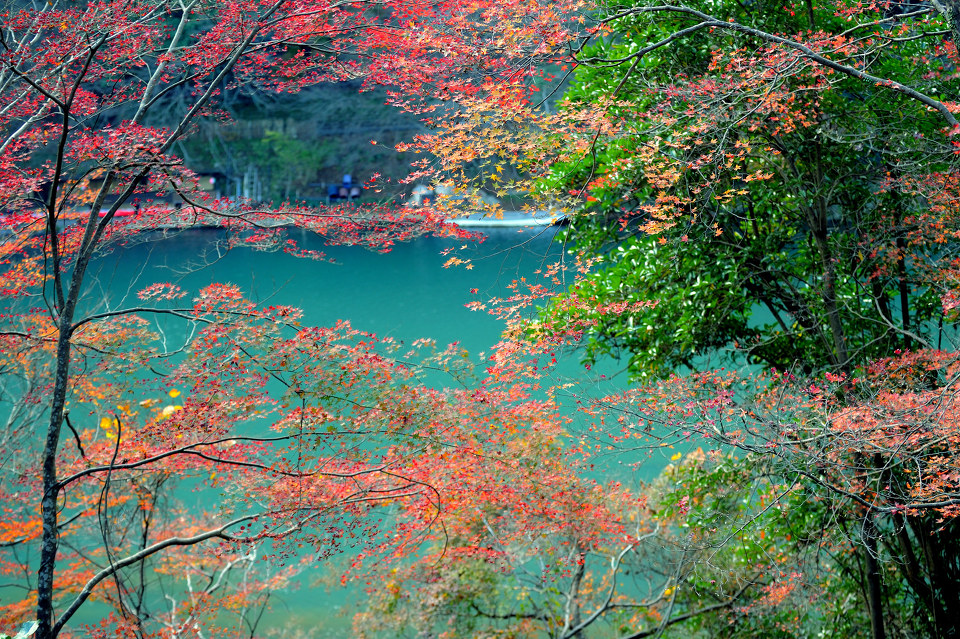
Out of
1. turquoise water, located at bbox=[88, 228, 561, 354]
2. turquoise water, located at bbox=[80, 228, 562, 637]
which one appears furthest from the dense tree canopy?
turquoise water, located at bbox=[88, 228, 561, 354]

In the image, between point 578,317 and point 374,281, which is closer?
point 578,317

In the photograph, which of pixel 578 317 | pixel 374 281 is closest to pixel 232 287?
pixel 578 317

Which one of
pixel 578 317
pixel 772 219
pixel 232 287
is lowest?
pixel 578 317

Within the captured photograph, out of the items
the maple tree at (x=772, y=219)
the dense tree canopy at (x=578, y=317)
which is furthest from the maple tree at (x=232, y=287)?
the maple tree at (x=772, y=219)

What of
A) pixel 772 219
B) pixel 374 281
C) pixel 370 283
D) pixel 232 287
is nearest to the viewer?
pixel 232 287

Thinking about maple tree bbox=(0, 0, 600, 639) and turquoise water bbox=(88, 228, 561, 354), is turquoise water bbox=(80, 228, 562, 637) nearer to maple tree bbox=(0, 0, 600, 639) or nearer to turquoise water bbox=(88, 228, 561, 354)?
turquoise water bbox=(88, 228, 561, 354)

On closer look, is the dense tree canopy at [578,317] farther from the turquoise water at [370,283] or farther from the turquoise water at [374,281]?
the turquoise water at [374,281]

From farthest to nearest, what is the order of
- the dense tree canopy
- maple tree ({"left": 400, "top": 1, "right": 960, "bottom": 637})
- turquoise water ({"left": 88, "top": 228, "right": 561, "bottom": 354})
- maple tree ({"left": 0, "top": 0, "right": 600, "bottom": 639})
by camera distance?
turquoise water ({"left": 88, "top": 228, "right": 561, "bottom": 354}) → maple tree ({"left": 400, "top": 1, "right": 960, "bottom": 637}) → the dense tree canopy → maple tree ({"left": 0, "top": 0, "right": 600, "bottom": 639})

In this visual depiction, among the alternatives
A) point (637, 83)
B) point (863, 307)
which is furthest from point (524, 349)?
point (863, 307)

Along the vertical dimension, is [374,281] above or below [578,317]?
above

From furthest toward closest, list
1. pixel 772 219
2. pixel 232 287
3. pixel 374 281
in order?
pixel 374 281 → pixel 772 219 → pixel 232 287

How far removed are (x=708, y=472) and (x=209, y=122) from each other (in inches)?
1190

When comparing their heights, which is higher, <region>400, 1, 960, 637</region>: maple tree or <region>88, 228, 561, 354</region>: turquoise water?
<region>88, 228, 561, 354</region>: turquoise water

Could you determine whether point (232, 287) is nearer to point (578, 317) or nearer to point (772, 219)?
point (578, 317)
